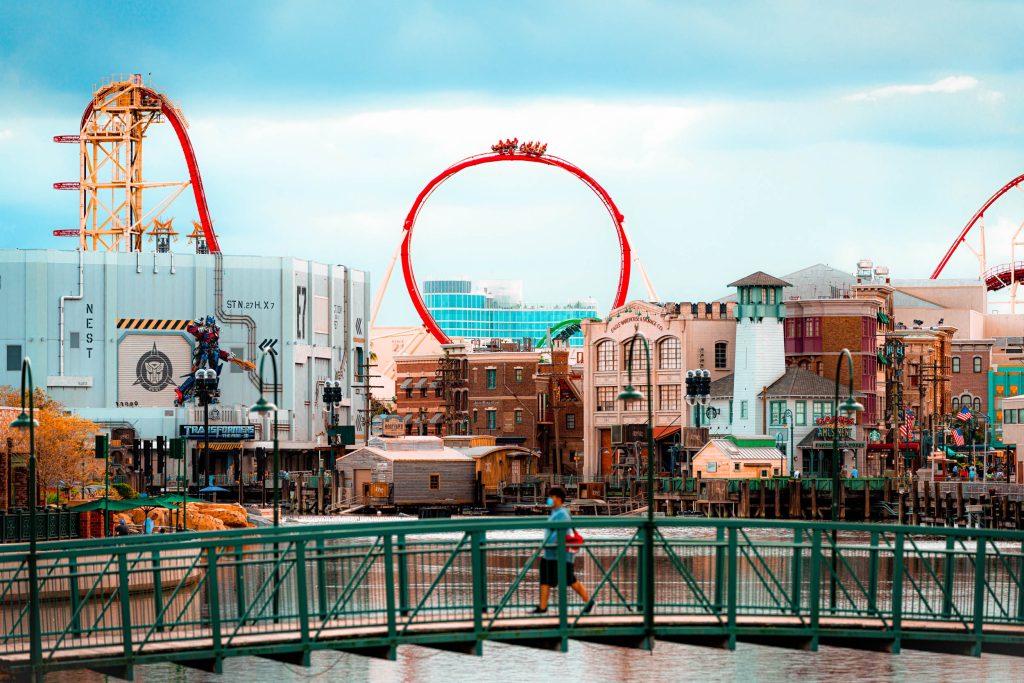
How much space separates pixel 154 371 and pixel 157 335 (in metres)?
2.75

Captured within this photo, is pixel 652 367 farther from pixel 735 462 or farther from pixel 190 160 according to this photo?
pixel 190 160

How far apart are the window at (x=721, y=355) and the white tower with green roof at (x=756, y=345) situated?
5255 millimetres

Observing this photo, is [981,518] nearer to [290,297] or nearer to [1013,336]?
[290,297]

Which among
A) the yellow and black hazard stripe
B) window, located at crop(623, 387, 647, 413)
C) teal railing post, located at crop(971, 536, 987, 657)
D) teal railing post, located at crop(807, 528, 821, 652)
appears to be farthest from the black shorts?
the yellow and black hazard stripe

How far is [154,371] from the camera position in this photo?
142 m

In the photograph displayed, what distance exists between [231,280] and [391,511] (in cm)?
3405

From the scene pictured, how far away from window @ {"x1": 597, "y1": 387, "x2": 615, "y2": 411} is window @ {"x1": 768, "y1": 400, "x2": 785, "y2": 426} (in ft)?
51.4

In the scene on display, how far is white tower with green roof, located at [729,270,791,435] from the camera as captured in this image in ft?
411

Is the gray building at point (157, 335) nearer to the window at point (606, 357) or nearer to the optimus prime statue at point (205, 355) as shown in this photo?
the optimus prime statue at point (205, 355)

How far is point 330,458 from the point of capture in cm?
14388

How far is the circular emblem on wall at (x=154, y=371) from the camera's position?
141m

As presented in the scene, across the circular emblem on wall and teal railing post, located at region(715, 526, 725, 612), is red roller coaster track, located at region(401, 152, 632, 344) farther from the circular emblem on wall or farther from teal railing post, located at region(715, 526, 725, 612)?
teal railing post, located at region(715, 526, 725, 612)

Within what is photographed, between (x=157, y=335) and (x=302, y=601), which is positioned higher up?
(x=157, y=335)

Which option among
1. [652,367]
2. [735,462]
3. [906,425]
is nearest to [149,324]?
[652,367]
